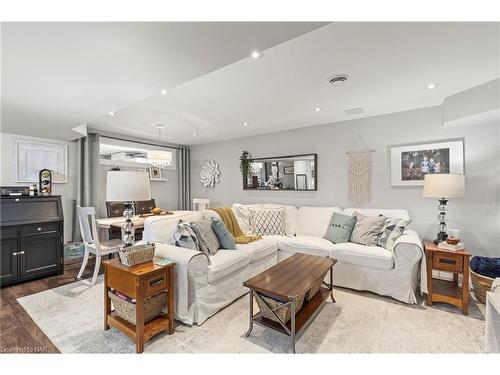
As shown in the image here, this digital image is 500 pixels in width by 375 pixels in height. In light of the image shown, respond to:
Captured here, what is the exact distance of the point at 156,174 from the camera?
17.2ft

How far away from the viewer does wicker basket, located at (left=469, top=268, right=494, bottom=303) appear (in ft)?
7.45

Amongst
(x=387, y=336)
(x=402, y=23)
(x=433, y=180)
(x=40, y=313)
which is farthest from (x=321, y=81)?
(x=40, y=313)

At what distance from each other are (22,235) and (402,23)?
176 inches

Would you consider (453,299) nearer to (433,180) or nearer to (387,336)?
(387,336)

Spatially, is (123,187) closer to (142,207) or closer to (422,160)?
(142,207)

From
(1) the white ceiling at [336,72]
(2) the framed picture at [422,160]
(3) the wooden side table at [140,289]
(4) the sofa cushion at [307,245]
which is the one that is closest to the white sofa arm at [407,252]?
(4) the sofa cushion at [307,245]

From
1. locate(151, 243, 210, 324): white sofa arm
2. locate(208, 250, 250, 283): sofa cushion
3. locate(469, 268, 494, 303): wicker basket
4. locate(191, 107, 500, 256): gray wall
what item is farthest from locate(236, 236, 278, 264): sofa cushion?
locate(469, 268, 494, 303): wicker basket

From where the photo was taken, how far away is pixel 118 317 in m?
1.93

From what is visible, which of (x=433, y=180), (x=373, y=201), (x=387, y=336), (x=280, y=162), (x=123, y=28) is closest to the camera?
(x=123, y=28)

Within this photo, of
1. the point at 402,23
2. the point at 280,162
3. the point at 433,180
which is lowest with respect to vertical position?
the point at 433,180

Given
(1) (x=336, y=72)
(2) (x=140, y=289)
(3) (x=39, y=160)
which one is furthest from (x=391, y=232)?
(3) (x=39, y=160)

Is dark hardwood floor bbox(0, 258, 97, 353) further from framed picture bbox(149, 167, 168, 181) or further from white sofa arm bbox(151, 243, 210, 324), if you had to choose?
framed picture bbox(149, 167, 168, 181)

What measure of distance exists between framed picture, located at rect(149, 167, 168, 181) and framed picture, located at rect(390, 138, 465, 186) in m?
4.55

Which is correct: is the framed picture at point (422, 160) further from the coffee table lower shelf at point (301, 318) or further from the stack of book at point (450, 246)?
the coffee table lower shelf at point (301, 318)
